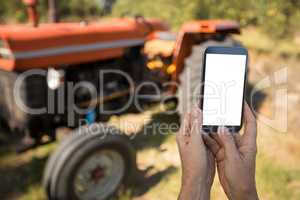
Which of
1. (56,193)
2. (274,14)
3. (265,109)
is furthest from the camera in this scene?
(274,14)

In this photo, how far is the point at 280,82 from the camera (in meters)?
5.88

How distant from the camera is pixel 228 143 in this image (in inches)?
45.8

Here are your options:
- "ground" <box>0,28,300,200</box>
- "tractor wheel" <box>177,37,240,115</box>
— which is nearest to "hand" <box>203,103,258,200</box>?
"ground" <box>0,28,300,200</box>

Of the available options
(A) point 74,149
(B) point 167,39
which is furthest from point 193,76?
(A) point 74,149

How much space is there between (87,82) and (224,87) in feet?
7.49

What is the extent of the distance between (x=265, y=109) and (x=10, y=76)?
346 centimetres

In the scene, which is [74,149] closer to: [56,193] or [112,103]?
[56,193]

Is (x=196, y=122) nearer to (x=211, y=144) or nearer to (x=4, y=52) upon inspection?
(x=211, y=144)

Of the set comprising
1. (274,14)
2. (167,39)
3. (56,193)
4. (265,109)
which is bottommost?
(56,193)

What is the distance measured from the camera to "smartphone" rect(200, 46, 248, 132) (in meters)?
1.43

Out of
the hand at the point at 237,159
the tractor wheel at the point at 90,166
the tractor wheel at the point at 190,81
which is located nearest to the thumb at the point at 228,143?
the hand at the point at 237,159

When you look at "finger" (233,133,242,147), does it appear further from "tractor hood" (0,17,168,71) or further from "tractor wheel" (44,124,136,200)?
"tractor hood" (0,17,168,71)

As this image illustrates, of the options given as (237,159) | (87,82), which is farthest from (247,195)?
(87,82)

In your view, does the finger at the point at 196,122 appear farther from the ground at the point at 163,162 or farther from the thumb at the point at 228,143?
the ground at the point at 163,162
